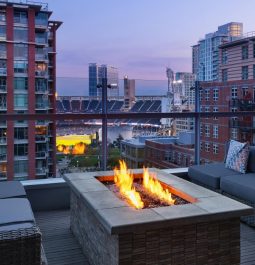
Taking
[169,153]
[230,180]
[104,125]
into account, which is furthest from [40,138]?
[230,180]

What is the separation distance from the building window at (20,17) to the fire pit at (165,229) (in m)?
23.8

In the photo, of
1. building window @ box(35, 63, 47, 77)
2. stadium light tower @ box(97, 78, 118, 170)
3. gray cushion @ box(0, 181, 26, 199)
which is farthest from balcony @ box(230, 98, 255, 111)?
building window @ box(35, 63, 47, 77)

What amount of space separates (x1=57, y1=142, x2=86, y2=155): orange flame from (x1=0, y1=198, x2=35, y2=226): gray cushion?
164 centimetres

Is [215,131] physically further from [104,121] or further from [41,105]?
[41,105]

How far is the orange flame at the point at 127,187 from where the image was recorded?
2.45 m

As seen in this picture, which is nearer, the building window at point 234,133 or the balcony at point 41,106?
the balcony at point 41,106

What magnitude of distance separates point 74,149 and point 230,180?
5.89 ft

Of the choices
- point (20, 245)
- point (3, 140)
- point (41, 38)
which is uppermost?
point (41, 38)

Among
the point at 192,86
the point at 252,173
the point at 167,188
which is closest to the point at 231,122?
the point at 192,86

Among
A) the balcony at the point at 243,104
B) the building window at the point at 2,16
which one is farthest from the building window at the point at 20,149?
the building window at the point at 2,16

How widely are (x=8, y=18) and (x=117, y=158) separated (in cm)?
2223

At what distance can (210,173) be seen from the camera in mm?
3789

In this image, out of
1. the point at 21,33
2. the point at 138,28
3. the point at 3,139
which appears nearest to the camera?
the point at 3,139

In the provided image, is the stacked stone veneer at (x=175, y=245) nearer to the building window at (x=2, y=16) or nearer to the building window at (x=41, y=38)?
the building window at (x=41, y=38)
